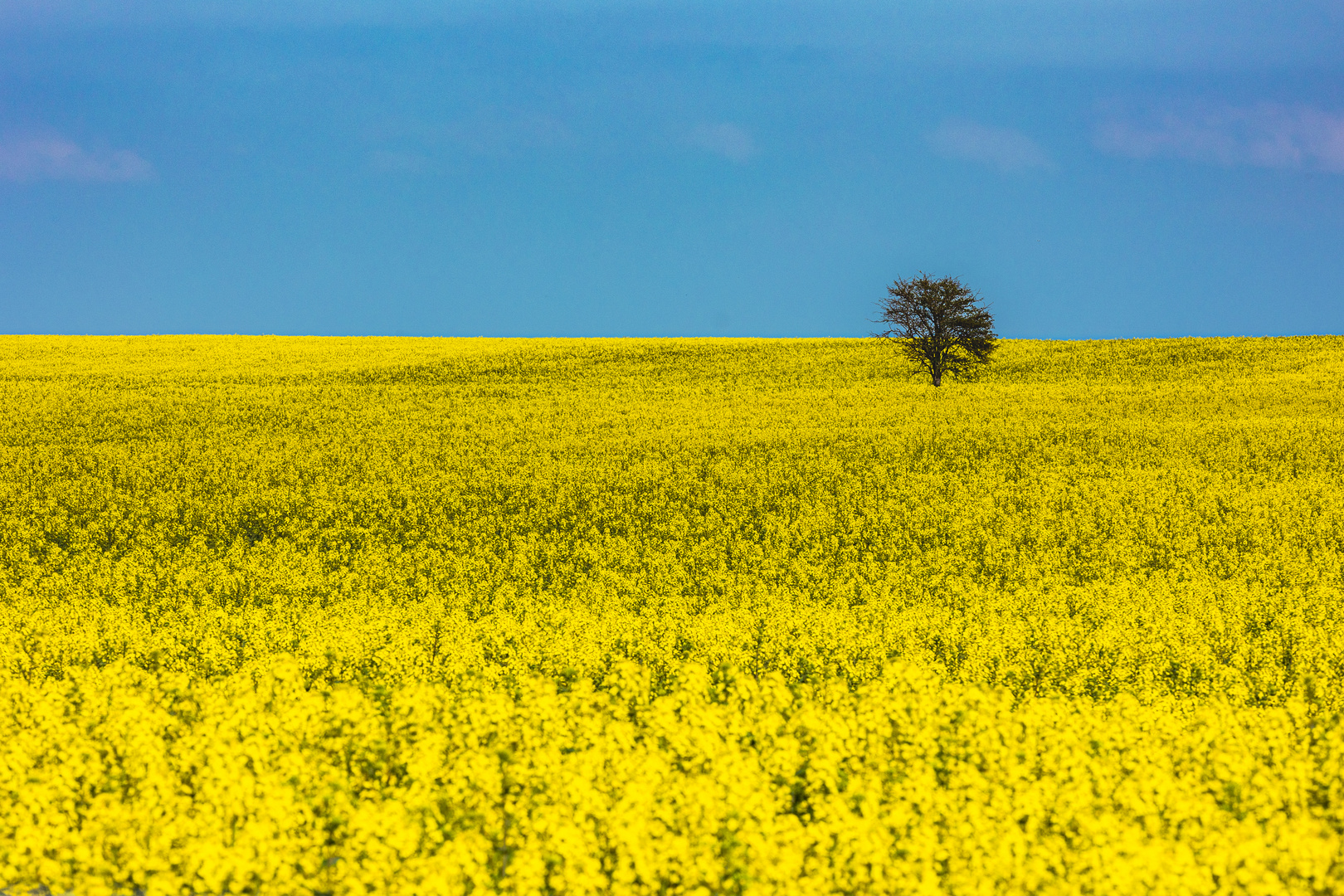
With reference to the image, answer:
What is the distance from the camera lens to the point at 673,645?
15766 mm

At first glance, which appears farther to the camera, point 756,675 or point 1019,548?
point 1019,548

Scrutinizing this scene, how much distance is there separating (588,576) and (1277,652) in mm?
13377

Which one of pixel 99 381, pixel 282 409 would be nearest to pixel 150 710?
pixel 282 409

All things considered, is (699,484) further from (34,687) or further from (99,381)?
(99,381)

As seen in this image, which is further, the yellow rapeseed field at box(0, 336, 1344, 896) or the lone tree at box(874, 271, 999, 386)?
the lone tree at box(874, 271, 999, 386)

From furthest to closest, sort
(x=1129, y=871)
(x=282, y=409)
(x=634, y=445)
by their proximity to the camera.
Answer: (x=282, y=409) < (x=634, y=445) < (x=1129, y=871)

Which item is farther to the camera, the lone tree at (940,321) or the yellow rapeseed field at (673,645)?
the lone tree at (940,321)

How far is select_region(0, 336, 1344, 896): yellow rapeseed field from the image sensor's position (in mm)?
8617

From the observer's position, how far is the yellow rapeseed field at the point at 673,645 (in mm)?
8617

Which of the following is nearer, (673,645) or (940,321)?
(673,645)

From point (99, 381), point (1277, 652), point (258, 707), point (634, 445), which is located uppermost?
point (99, 381)

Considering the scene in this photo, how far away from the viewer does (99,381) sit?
150 ft

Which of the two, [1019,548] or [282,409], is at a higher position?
[282,409]

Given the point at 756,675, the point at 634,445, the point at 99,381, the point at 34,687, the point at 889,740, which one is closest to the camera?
the point at 889,740
